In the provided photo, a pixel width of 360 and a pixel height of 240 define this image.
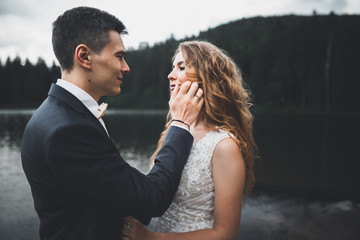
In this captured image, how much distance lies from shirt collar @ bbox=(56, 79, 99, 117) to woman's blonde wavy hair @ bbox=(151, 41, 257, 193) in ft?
3.56

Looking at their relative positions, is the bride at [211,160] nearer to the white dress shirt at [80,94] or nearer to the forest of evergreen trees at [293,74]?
the white dress shirt at [80,94]

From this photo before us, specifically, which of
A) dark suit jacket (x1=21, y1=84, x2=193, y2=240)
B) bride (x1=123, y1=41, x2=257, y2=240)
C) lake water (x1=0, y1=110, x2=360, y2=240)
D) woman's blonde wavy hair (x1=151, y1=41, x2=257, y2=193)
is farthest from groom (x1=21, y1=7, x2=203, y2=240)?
lake water (x1=0, y1=110, x2=360, y2=240)

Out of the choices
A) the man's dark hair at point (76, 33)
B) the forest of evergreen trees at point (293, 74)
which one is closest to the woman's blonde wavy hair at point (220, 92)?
the man's dark hair at point (76, 33)

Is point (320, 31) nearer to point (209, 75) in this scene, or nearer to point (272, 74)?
point (272, 74)

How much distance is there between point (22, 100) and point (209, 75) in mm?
84380

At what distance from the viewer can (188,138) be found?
6.70 feet

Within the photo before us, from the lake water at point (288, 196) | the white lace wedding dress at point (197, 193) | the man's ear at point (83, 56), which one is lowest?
the lake water at point (288, 196)

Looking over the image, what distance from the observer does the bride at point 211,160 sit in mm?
2229

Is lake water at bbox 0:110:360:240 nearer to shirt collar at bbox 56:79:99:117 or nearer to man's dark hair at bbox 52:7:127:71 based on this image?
shirt collar at bbox 56:79:99:117

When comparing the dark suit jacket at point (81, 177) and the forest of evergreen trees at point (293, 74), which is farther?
the forest of evergreen trees at point (293, 74)

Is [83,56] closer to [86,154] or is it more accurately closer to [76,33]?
[76,33]

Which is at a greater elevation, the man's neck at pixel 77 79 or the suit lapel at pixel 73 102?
Result: the man's neck at pixel 77 79

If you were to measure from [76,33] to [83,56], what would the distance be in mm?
179

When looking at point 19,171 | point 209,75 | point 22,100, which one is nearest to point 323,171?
point 209,75
